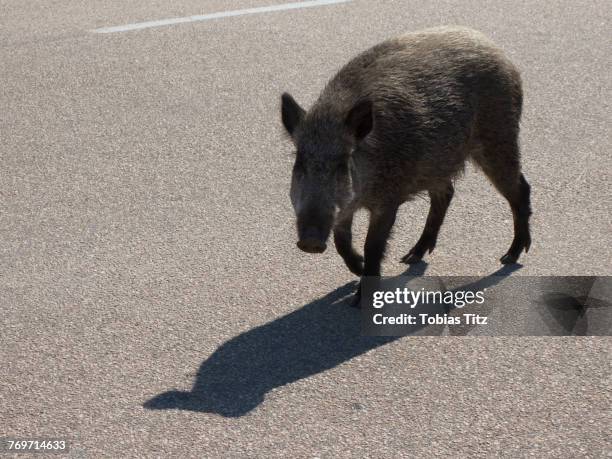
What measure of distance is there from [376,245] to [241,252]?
942mm

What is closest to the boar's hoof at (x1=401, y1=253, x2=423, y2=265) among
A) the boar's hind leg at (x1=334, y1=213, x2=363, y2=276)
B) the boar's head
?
the boar's hind leg at (x1=334, y1=213, x2=363, y2=276)

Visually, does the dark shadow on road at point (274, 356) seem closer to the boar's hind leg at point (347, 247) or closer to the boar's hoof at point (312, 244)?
the boar's hind leg at point (347, 247)

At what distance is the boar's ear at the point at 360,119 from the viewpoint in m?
5.38

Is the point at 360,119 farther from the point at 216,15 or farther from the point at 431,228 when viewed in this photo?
the point at 216,15

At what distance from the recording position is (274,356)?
5.26m

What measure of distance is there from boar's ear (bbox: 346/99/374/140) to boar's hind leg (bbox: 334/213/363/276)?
1.69 ft

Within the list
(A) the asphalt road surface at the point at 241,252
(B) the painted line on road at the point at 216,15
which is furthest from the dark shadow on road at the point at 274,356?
(B) the painted line on road at the point at 216,15

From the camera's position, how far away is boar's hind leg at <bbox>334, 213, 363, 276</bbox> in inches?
231

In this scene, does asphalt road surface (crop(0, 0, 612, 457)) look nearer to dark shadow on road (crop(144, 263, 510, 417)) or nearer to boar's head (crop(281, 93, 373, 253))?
dark shadow on road (crop(144, 263, 510, 417))

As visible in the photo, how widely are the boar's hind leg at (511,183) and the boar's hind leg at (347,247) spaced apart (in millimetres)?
847

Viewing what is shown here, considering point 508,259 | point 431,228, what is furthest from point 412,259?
point 508,259

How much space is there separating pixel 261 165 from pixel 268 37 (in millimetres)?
2498

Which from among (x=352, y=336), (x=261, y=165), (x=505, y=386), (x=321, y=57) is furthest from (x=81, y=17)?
(x=505, y=386)

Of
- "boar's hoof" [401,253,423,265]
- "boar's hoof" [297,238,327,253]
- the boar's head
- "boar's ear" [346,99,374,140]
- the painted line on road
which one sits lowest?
"boar's hoof" [401,253,423,265]
